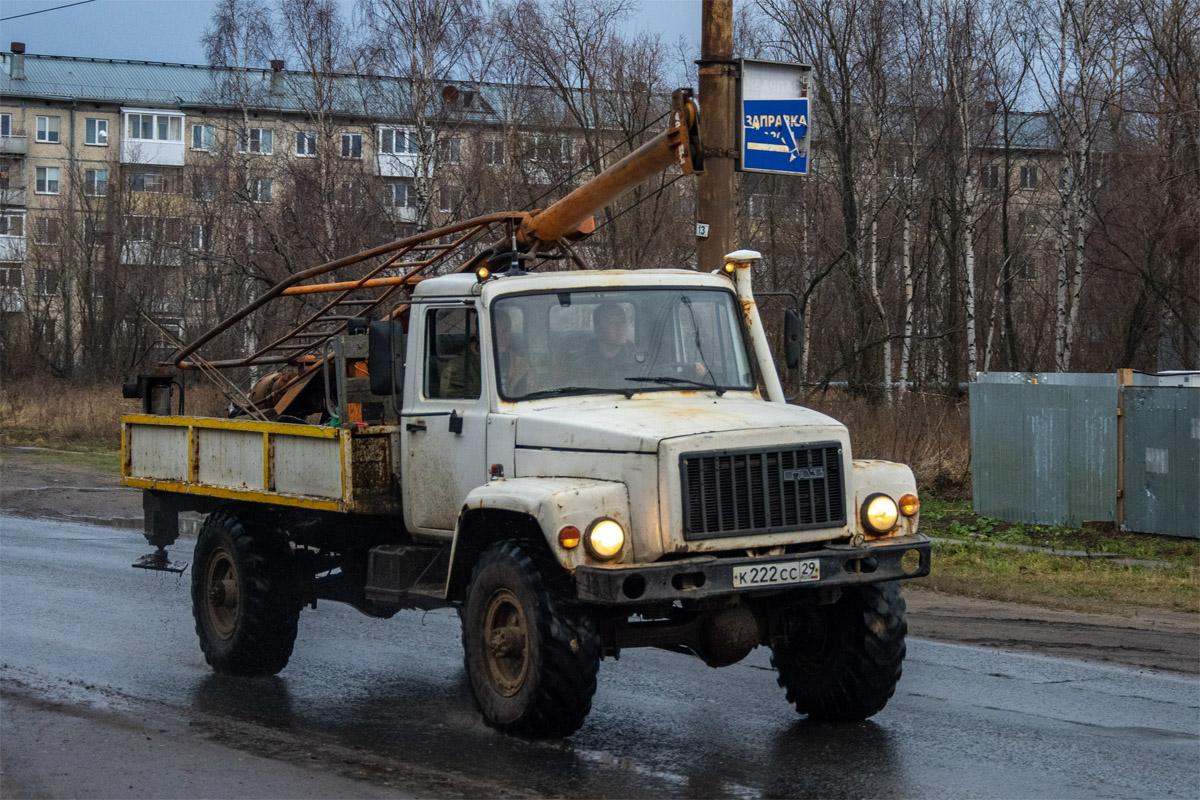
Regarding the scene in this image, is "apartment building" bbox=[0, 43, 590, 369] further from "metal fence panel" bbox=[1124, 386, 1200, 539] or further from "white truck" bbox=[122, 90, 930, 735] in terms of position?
"metal fence panel" bbox=[1124, 386, 1200, 539]

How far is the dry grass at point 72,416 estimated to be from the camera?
29656mm

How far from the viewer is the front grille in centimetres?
659

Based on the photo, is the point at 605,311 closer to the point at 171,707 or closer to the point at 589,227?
the point at 589,227

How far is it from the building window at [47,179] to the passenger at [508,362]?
230 ft

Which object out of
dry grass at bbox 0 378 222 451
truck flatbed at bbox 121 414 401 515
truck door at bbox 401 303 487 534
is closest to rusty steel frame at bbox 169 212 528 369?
truck flatbed at bbox 121 414 401 515

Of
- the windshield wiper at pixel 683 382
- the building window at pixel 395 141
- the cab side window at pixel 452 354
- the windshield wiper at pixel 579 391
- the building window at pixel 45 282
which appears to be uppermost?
the building window at pixel 395 141

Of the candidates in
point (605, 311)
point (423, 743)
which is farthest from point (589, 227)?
point (423, 743)

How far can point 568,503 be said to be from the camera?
257 inches

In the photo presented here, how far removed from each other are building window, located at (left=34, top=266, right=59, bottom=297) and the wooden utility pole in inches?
1674

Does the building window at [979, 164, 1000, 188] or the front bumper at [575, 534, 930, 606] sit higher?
the building window at [979, 164, 1000, 188]

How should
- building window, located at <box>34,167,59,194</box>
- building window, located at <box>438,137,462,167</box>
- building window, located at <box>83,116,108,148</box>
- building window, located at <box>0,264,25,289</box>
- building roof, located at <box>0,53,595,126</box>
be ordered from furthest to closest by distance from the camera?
building window, located at <box>83,116,108,148</box> < building window, located at <box>34,167,59,194</box> < building window, located at <box>0,264,25,289</box> < building roof, located at <box>0,53,595,126</box> < building window, located at <box>438,137,462,167</box>

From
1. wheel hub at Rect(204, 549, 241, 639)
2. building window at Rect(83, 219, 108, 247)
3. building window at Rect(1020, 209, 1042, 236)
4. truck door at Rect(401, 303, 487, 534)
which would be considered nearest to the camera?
truck door at Rect(401, 303, 487, 534)

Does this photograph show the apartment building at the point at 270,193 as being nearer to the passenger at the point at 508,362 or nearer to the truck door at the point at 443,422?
the truck door at the point at 443,422

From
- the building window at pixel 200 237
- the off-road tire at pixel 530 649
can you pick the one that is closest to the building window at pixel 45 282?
the building window at pixel 200 237
